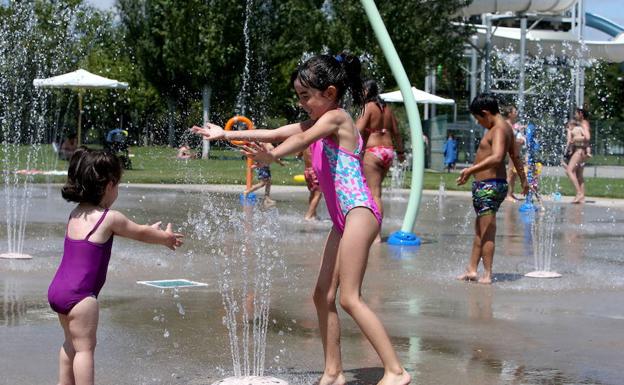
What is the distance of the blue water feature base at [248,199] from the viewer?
617 inches

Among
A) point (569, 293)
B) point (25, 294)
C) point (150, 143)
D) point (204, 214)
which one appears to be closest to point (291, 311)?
point (25, 294)

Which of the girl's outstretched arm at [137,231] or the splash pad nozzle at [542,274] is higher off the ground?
the girl's outstretched arm at [137,231]

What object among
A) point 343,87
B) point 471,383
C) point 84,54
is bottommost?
point 471,383

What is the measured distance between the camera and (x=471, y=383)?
511cm

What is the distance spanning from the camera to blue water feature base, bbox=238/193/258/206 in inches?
617

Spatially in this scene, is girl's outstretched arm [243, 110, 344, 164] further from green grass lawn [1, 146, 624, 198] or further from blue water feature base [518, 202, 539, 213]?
green grass lawn [1, 146, 624, 198]

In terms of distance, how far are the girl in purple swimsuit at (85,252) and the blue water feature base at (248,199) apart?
440 inches

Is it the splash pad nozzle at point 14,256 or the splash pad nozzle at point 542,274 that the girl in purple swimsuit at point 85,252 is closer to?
the splash pad nozzle at point 14,256

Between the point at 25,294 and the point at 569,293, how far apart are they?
391 centimetres

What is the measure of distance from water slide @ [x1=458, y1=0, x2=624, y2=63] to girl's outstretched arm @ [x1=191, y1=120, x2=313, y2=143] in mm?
31511

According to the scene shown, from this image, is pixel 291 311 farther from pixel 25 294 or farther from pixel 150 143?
pixel 150 143

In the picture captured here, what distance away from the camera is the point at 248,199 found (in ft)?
53.1

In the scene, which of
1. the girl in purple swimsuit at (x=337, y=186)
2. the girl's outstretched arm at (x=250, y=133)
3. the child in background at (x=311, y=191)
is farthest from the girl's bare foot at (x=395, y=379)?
the child in background at (x=311, y=191)

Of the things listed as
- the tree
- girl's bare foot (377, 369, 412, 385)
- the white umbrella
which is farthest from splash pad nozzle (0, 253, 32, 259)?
the tree
